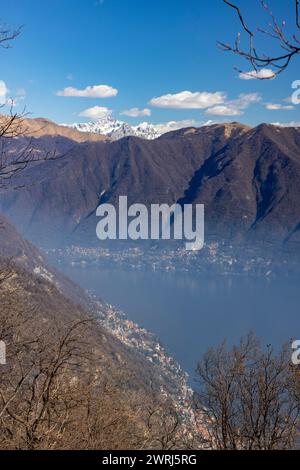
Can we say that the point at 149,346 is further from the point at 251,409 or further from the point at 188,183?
the point at 188,183

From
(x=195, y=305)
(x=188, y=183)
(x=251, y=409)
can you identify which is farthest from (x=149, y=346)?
(x=188, y=183)

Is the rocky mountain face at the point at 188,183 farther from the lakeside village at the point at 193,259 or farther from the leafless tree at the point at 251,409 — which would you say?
the leafless tree at the point at 251,409

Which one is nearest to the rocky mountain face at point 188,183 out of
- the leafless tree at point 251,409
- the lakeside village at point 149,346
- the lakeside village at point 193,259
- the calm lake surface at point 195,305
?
the lakeside village at point 193,259

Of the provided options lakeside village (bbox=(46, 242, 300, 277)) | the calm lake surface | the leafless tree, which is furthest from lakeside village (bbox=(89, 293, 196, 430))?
lakeside village (bbox=(46, 242, 300, 277))

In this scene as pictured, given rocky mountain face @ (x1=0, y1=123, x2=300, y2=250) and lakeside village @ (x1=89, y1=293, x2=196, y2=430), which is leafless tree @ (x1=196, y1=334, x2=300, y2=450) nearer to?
lakeside village @ (x1=89, y1=293, x2=196, y2=430)

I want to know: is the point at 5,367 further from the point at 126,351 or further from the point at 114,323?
the point at 114,323

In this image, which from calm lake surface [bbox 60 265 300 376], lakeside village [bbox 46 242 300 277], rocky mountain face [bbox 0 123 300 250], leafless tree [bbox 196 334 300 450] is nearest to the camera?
leafless tree [bbox 196 334 300 450]
